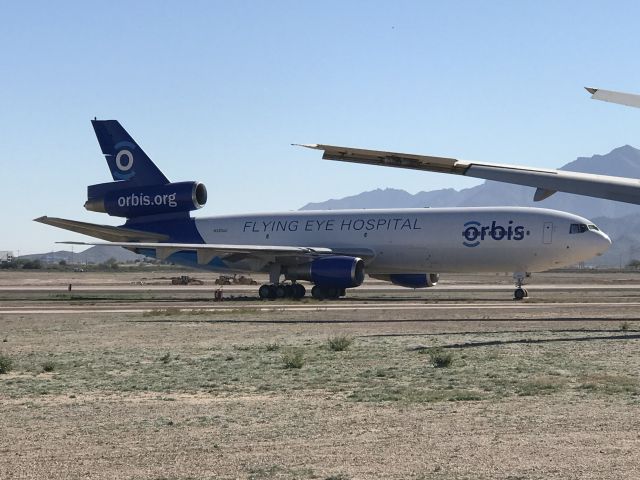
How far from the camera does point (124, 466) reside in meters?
8.48

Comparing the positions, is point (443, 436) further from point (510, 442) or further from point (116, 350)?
point (116, 350)

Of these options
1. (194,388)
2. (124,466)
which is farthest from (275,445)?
(194,388)

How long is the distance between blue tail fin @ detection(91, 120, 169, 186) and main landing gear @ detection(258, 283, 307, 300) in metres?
8.86

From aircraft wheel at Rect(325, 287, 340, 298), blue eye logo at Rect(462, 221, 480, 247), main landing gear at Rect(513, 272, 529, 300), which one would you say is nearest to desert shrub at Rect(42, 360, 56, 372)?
aircraft wheel at Rect(325, 287, 340, 298)

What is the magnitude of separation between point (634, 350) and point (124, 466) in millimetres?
11941

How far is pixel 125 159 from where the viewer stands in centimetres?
4747

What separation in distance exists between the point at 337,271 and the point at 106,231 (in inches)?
505

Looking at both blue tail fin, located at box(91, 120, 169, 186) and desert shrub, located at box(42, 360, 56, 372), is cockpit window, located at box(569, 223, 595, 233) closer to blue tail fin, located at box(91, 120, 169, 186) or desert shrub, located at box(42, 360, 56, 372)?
blue tail fin, located at box(91, 120, 169, 186)

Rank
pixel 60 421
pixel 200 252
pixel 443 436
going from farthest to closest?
pixel 200 252 < pixel 60 421 < pixel 443 436

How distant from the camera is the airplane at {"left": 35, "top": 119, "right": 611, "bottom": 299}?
4009 cm

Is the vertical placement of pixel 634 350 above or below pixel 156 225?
below

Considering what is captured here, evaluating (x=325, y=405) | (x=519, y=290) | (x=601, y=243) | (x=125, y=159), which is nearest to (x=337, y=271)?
(x=519, y=290)

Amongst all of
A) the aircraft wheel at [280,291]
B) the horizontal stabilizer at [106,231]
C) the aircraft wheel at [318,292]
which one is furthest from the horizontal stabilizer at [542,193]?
the horizontal stabilizer at [106,231]

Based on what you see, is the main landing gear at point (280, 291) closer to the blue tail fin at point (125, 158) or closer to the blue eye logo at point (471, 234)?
the blue eye logo at point (471, 234)
